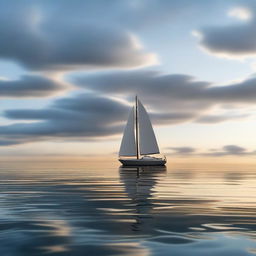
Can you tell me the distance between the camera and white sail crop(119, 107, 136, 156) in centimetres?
10562

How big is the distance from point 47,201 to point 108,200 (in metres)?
4.27

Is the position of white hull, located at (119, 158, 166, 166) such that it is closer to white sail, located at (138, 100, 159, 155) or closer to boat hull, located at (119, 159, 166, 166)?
boat hull, located at (119, 159, 166, 166)

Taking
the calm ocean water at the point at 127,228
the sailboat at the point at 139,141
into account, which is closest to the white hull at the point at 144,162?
the sailboat at the point at 139,141

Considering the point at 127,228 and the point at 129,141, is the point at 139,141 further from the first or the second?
the point at 127,228

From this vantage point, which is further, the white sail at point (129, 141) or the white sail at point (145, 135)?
the white sail at point (145, 135)

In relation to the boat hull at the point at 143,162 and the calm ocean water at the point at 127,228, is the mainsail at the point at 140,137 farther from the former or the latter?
the calm ocean water at the point at 127,228

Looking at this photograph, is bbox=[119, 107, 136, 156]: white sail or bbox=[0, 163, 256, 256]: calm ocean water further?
bbox=[119, 107, 136, 156]: white sail

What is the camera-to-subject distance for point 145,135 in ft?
351

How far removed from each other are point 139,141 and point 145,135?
2196 mm

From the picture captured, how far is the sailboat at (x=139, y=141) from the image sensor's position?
106 m

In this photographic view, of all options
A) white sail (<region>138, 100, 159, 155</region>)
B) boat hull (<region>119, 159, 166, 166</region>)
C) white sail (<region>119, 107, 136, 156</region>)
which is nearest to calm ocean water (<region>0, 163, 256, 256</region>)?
boat hull (<region>119, 159, 166, 166</region>)

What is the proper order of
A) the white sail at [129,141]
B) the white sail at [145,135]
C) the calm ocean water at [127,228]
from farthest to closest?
the white sail at [145,135] < the white sail at [129,141] < the calm ocean water at [127,228]

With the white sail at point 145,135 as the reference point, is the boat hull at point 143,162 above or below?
below

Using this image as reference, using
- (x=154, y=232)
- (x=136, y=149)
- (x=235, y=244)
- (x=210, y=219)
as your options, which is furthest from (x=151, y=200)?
(x=136, y=149)
